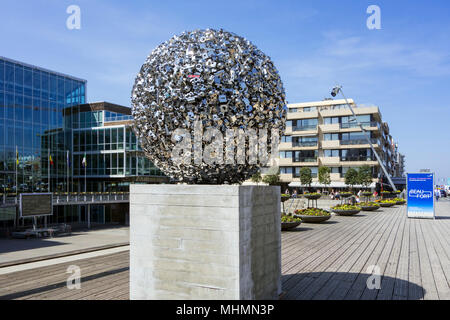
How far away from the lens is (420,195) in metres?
22.2

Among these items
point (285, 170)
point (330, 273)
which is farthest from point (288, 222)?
point (285, 170)

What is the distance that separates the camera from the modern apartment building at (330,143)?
5994 cm

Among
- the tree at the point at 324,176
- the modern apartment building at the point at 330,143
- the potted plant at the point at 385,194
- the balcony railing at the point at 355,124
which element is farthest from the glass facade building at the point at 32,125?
the balcony railing at the point at 355,124

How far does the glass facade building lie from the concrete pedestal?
36.1 m

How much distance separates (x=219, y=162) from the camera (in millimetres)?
4984

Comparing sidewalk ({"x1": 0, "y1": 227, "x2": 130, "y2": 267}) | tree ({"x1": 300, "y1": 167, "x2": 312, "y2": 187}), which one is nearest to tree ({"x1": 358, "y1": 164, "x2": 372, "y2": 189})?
tree ({"x1": 300, "y1": 167, "x2": 312, "y2": 187})

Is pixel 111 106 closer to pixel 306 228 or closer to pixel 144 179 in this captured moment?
pixel 144 179

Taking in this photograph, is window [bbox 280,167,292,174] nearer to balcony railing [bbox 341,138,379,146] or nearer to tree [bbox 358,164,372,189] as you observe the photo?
balcony railing [bbox 341,138,379,146]

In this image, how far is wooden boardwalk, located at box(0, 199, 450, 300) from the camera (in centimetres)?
690

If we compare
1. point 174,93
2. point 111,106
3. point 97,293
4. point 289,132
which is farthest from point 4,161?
point 289,132

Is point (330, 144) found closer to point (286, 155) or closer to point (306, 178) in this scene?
point (286, 155)

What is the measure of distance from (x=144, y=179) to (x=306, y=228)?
2977 centimetres

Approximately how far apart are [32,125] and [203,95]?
4200 centimetres

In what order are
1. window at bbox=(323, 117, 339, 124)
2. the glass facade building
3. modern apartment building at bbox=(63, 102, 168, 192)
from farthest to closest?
window at bbox=(323, 117, 339, 124) → modern apartment building at bbox=(63, 102, 168, 192) → the glass facade building
